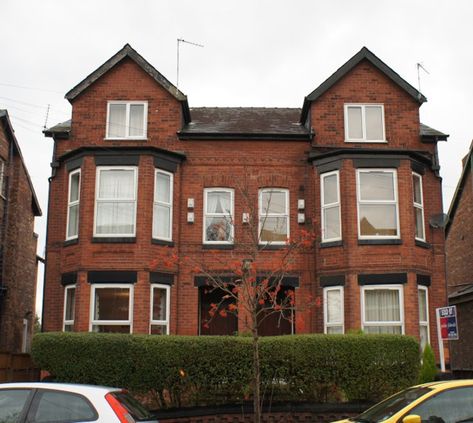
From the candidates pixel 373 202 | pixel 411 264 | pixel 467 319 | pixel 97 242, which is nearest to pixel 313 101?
pixel 373 202

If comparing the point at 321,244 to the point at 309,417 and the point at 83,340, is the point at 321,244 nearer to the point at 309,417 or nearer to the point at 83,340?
the point at 309,417

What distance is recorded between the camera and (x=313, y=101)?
61.5 feet

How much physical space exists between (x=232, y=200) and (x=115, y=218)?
3.24 m

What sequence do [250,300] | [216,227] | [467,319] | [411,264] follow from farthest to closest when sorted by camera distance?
[467,319], [216,227], [411,264], [250,300]

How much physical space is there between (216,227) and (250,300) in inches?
273

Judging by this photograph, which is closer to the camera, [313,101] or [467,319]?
[313,101]

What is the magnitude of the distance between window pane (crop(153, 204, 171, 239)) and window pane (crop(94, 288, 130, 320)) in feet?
5.84

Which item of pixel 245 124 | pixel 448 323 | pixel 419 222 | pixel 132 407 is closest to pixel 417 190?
pixel 419 222

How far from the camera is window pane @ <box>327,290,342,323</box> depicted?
55.9 feet

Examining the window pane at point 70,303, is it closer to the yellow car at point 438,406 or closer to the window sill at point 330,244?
the window sill at point 330,244

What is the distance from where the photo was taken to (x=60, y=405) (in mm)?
7344

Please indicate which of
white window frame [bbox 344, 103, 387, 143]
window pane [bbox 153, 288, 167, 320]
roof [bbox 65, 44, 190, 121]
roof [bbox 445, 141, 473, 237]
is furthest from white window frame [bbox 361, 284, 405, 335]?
roof [bbox 445, 141, 473, 237]

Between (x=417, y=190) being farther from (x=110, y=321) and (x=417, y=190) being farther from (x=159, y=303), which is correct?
(x=110, y=321)

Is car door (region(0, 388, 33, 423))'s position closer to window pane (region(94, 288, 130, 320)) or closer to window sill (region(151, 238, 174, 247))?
window pane (region(94, 288, 130, 320))
